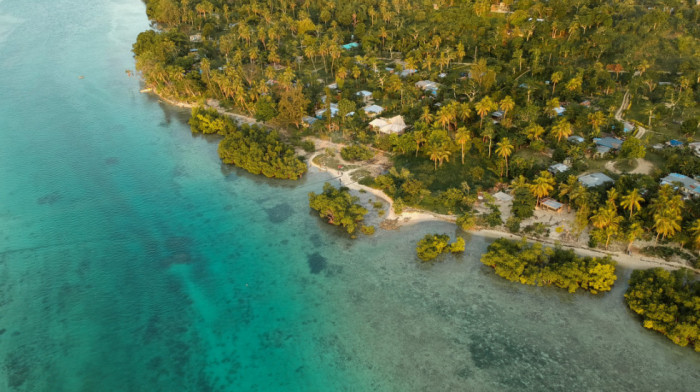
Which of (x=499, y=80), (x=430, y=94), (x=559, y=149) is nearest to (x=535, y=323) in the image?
(x=559, y=149)

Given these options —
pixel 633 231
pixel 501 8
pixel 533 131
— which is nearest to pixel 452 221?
pixel 633 231

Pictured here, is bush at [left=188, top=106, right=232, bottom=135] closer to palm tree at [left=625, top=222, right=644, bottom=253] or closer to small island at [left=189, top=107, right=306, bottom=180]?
small island at [left=189, top=107, right=306, bottom=180]

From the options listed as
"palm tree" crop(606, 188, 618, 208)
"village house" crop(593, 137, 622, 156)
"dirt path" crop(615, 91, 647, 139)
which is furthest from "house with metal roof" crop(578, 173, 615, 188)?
"dirt path" crop(615, 91, 647, 139)

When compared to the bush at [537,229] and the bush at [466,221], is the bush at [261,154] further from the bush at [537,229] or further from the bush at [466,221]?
the bush at [537,229]

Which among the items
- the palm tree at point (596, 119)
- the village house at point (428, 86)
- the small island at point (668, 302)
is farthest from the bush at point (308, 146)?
the small island at point (668, 302)

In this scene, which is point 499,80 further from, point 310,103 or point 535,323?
point 535,323

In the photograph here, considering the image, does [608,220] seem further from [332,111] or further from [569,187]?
[332,111]
